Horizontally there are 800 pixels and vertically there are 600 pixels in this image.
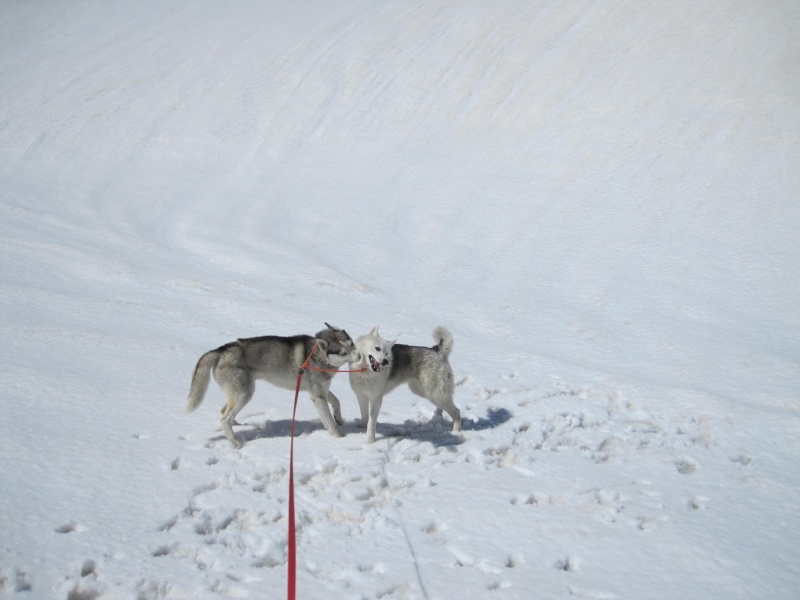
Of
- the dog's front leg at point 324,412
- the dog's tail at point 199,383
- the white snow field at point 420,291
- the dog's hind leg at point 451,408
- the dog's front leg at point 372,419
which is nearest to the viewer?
the white snow field at point 420,291

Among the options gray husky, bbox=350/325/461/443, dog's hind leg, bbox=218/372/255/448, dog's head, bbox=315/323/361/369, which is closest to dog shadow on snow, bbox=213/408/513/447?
gray husky, bbox=350/325/461/443

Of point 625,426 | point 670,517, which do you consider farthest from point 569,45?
point 670,517

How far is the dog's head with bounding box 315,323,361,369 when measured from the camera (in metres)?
6.49

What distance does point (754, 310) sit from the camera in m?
11.3

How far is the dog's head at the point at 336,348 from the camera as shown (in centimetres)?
649

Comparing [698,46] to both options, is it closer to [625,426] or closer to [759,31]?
[759,31]

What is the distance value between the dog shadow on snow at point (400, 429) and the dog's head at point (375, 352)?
35.8 inches

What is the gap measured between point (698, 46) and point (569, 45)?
16.4 ft

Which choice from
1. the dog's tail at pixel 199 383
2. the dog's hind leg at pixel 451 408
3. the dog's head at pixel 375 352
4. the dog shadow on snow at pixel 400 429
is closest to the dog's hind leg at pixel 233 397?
the dog's tail at pixel 199 383

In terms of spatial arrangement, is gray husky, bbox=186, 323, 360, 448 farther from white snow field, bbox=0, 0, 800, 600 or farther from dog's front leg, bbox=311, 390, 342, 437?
white snow field, bbox=0, 0, 800, 600

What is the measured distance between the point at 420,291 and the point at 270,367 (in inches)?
277

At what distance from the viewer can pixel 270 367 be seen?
6.45 metres

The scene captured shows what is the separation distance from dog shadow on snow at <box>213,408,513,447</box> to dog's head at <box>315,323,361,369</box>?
33.5 inches

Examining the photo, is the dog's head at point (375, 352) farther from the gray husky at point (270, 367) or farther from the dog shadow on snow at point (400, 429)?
the dog shadow on snow at point (400, 429)
